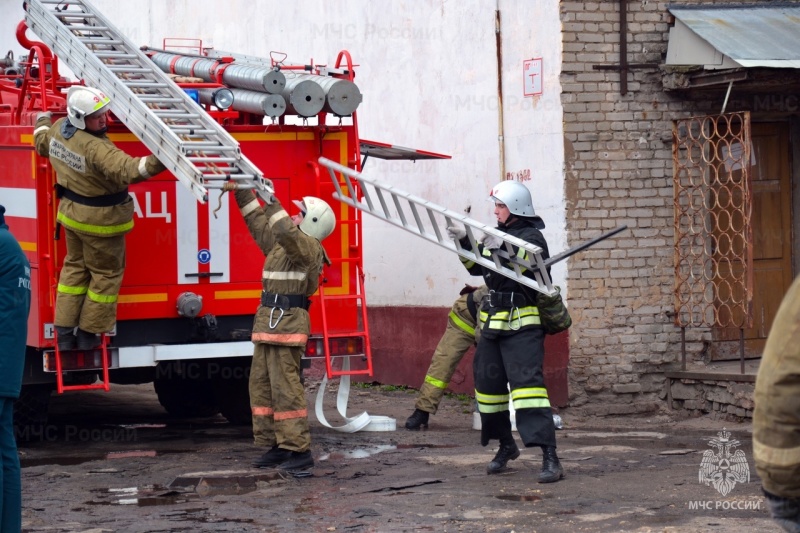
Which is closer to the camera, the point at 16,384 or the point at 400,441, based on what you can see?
the point at 16,384

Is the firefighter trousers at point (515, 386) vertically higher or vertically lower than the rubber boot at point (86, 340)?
lower

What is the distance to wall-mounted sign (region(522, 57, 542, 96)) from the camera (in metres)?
9.34

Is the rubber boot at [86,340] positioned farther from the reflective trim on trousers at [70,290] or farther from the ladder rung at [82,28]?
the ladder rung at [82,28]

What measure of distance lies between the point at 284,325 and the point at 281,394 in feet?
1.33

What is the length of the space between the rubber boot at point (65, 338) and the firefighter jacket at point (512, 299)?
253cm

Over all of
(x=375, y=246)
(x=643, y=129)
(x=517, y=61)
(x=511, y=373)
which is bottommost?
(x=511, y=373)

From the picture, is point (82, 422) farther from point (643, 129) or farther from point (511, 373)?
point (643, 129)

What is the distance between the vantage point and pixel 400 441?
8406 millimetres

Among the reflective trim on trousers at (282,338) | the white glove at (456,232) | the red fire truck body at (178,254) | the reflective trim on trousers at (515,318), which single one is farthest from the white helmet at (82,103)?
the reflective trim on trousers at (515,318)

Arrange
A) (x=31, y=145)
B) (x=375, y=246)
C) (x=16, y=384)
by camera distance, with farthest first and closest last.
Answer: (x=375, y=246)
(x=31, y=145)
(x=16, y=384)

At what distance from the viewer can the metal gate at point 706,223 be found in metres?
9.22

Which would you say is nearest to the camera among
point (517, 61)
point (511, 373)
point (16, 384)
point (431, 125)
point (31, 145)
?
point (16, 384)

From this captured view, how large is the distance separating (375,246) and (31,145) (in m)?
4.45

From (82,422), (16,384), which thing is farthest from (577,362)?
(16,384)
